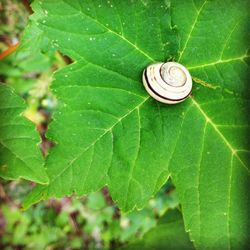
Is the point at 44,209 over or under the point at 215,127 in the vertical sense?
over

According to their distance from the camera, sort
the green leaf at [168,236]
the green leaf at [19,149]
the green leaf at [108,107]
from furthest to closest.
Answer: the green leaf at [168,236]
the green leaf at [108,107]
the green leaf at [19,149]

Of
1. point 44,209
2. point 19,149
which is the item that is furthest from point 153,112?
point 44,209

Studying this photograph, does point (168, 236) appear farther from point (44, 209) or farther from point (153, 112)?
point (44, 209)

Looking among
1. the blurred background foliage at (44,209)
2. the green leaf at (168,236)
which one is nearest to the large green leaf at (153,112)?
the green leaf at (168,236)

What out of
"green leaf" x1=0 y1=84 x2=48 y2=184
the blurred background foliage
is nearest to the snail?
"green leaf" x1=0 y1=84 x2=48 y2=184

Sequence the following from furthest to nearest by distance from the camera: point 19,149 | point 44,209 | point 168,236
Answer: point 44,209 → point 168,236 → point 19,149

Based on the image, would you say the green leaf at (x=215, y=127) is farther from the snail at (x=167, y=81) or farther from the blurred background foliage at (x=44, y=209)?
the blurred background foliage at (x=44, y=209)

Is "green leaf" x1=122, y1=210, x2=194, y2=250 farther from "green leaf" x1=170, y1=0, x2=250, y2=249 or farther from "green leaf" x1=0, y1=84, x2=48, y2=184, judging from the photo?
"green leaf" x1=0, y1=84, x2=48, y2=184
